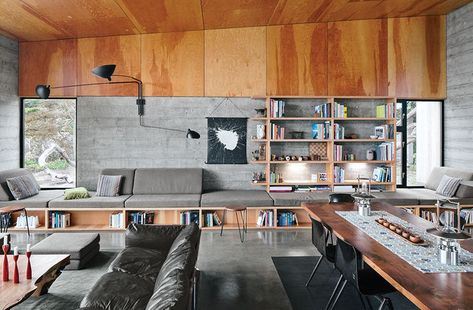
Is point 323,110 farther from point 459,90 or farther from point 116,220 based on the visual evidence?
point 116,220

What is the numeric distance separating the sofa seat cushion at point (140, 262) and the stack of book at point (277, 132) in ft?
11.5

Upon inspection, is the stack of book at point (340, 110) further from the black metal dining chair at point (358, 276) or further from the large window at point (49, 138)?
the large window at point (49, 138)

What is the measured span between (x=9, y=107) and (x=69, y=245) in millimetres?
3600

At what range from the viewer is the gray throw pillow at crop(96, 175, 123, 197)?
6.43 meters

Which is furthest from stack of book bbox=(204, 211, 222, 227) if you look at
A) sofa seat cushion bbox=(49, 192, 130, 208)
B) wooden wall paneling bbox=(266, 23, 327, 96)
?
wooden wall paneling bbox=(266, 23, 327, 96)

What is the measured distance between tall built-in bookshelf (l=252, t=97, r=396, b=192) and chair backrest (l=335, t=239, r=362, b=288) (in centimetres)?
366

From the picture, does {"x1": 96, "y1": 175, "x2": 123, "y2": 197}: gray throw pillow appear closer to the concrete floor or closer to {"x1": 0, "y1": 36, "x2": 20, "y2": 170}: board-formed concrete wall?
the concrete floor

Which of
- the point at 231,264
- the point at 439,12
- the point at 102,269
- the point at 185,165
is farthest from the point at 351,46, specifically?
the point at 102,269

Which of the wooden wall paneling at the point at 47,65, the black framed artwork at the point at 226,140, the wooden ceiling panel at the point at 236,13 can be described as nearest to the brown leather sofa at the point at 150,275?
the black framed artwork at the point at 226,140

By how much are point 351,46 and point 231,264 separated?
4649 mm

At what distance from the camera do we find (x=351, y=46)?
23.0 ft

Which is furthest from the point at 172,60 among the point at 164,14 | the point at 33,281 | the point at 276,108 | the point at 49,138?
the point at 33,281

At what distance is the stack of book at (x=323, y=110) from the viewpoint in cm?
676

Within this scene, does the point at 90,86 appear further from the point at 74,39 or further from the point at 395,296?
the point at 395,296
